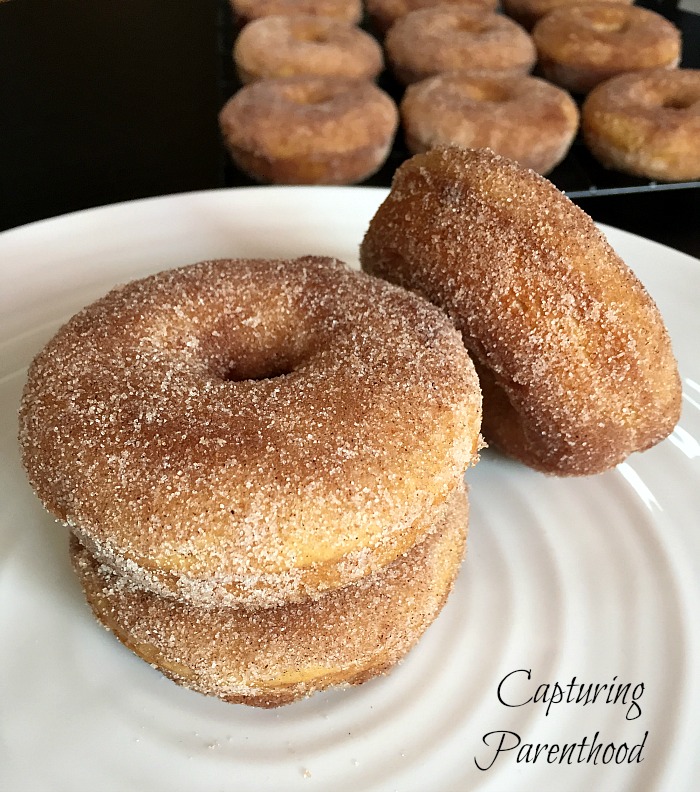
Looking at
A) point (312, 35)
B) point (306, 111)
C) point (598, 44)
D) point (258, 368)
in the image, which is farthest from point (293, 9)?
point (258, 368)

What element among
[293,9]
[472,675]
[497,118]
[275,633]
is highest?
[293,9]

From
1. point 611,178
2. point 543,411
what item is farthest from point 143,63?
point 543,411

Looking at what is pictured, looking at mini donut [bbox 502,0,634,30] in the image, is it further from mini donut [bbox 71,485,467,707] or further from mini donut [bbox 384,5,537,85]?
mini donut [bbox 71,485,467,707]

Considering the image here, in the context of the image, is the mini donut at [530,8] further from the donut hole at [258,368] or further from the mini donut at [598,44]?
the donut hole at [258,368]

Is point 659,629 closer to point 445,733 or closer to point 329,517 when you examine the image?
point 445,733

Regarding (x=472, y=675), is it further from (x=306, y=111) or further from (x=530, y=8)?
(x=530, y=8)

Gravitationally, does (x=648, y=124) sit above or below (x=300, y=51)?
below
